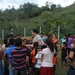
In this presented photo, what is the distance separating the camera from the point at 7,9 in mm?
72062

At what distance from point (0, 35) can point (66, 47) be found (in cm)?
2032

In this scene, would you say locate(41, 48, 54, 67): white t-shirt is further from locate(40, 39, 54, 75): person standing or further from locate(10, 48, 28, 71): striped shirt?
locate(10, 48, 28, 71): striped shirt

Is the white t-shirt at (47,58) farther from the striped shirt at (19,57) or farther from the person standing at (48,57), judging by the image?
the striped shirt at (19,57)

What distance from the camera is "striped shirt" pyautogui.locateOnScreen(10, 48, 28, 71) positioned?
7586 millimetres

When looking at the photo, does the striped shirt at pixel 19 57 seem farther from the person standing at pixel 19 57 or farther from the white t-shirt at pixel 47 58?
the white t-shirt at pixel 47 58

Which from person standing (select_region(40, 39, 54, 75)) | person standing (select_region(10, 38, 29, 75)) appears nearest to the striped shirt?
person standing (select_region(10, 38, 29, 75))

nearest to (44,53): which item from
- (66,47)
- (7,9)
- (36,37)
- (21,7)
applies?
(36,37)

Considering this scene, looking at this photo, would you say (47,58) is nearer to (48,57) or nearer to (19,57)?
(48,57)

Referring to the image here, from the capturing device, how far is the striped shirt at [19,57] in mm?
7586

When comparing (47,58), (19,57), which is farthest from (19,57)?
(47,58)

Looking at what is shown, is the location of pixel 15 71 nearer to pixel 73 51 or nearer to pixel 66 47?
pixel 73 51

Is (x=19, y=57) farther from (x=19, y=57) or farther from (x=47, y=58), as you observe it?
(x=47, y=58)

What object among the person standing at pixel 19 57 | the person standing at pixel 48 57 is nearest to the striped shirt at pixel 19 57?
the person standing at pixel 19 57

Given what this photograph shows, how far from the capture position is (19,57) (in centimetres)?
764
